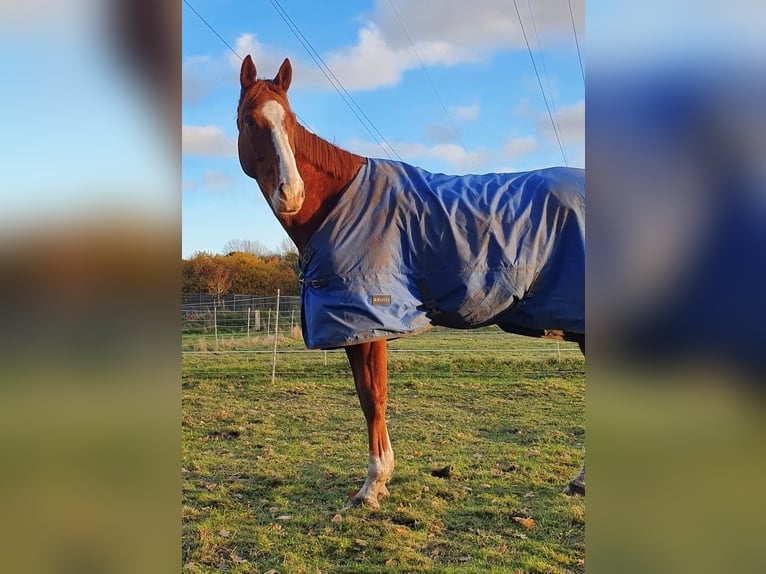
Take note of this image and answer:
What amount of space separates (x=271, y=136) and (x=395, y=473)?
2568 millimetres

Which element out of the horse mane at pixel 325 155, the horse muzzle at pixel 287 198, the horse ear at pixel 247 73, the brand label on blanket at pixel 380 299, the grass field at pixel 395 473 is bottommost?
the grass field at pixel 395 473

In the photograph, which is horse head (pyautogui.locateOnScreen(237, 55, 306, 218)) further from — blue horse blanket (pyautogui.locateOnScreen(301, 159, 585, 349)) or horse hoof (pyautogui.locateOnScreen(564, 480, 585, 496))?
horse hoof (pyautogui.locateOnScreen(564, 480, 585, 496))

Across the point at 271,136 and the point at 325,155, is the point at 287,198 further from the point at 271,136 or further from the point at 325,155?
the point at 325,155

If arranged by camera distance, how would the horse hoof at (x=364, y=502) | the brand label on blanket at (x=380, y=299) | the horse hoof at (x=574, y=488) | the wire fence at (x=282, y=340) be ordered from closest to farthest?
the brand label on blanket at (x=380, y=299)
the horse hoof at (x=364, y=502)
the horse hoof at (x=574, y=488)
the wire fence at (x=282, y=340)

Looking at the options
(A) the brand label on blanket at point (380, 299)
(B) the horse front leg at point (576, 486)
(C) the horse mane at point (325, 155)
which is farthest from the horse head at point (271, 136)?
(B) the horse front leg at point (576, 486)

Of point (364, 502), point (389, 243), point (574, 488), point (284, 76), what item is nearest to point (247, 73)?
point (284, 76)

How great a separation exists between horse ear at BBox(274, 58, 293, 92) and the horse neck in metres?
0.25

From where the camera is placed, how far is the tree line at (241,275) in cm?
1233

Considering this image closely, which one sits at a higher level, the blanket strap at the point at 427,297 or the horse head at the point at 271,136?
the horse head at the point at 271,136


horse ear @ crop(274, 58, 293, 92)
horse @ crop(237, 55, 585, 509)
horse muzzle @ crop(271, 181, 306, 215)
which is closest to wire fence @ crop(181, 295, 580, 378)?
horse @ crop(237, 55, 585, 509)

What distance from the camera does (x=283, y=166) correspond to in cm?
288

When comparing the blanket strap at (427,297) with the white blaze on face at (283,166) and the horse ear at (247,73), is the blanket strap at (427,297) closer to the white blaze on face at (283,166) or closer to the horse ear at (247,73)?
the white blaze on face at (283,166)

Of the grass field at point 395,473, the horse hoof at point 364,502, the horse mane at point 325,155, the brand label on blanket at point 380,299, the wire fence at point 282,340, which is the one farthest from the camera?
the wire fence at point 282,340
